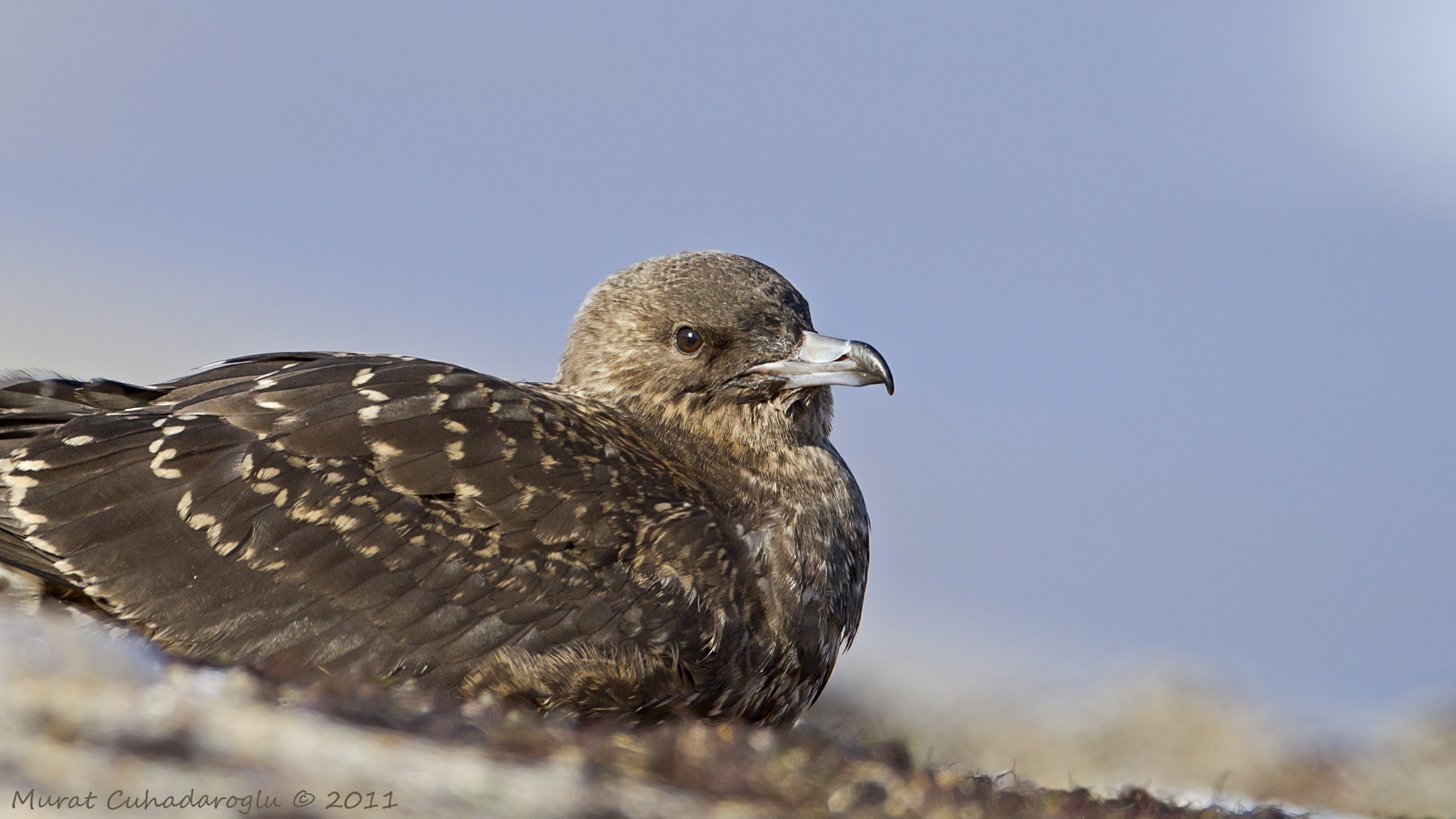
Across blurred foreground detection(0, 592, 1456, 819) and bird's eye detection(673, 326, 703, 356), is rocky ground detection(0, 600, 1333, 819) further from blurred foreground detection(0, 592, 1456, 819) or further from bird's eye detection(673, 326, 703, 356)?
bird's eye detection(673, 326, 703, 356)

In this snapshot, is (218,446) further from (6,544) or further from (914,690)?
(914,690)

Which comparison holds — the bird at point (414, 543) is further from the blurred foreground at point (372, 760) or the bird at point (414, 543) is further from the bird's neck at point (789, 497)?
the blurred foreground at point (372, 760)

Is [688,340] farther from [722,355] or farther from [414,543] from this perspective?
[414,543]

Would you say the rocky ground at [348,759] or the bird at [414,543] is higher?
the bird at [414,543]

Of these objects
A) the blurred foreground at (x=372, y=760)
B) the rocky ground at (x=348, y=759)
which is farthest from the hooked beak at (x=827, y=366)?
the rocky ground at (x=348, y=759)

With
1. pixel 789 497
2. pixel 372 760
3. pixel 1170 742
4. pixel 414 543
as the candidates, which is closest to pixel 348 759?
pixel 372 760

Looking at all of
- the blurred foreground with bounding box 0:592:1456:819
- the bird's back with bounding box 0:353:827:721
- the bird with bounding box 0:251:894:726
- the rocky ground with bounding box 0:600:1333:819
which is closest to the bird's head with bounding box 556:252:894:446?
the bird with bounding box 0:251:894:726

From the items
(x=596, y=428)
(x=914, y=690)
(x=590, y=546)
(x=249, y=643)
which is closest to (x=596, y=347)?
(x=596, y=428)
